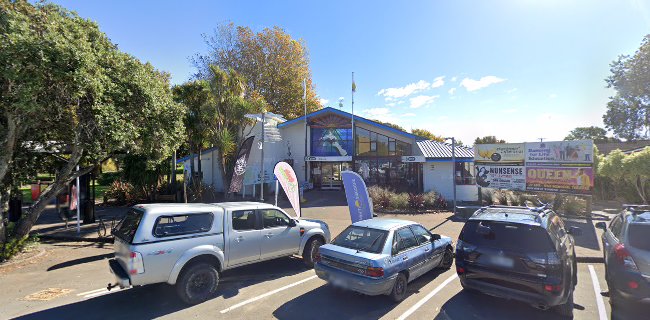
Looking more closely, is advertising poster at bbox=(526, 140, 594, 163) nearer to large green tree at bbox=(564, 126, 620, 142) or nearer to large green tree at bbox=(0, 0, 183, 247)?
large green tree at bbox=(0, 0, 183, 247)

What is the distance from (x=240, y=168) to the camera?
1633 cm

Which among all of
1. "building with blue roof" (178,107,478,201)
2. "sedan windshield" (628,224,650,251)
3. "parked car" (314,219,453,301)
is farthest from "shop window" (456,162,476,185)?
"sedan windshield" (628,224,650,251)

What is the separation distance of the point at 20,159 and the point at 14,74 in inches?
208

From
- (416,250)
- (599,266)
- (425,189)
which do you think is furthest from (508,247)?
(425,189)

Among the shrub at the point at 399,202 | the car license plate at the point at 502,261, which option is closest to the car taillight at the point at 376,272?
the car license plate at the point at 502,261

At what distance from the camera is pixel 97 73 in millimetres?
8148

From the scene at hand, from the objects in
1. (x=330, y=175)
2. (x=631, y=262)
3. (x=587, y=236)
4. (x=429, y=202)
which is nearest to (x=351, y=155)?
(x=330, y=175)

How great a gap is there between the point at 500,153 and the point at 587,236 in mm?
5542

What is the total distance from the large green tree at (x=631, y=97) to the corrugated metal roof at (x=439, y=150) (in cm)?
2080

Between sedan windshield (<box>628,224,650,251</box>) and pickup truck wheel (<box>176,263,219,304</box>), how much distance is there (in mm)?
7203

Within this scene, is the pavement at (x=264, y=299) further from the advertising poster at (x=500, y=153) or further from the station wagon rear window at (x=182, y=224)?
the advertising poster at (x=500, y=153)

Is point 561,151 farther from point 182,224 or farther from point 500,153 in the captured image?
point 182,224

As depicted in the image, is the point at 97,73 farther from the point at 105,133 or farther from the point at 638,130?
the point at 638,130

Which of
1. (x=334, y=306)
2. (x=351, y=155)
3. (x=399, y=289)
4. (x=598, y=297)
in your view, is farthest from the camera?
(x=351, y=155)
